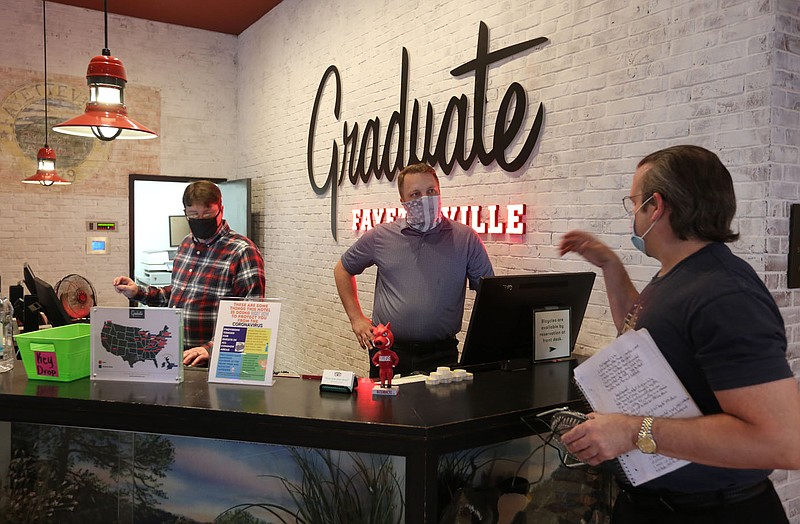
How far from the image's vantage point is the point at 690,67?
9.75 ft

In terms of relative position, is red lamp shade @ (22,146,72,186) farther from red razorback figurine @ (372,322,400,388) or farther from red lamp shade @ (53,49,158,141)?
red razorback figurine @ (372,322,400,388)

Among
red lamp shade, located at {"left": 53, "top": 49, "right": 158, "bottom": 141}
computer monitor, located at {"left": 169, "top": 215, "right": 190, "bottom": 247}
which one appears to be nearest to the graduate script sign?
red lamp shade, located at {"left": 53, "top": 49, "right": 158, "bottom": 141}

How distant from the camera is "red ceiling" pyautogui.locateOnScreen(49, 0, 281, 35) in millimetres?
7207

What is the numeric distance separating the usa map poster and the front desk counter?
0.16ft

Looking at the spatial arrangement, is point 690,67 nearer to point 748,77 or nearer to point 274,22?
point 748,77

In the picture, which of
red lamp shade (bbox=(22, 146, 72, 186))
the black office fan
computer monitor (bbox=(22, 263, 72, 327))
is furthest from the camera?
red lamp shade (bbox=(22, 146, 72, 186))

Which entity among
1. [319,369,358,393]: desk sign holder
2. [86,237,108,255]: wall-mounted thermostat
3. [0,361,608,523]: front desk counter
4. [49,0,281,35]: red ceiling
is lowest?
[0,361,608,523]: front desk counter

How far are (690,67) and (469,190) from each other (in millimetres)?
1672

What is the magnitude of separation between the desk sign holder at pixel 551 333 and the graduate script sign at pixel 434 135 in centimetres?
139

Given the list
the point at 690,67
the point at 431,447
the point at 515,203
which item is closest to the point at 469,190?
the point at 515,203

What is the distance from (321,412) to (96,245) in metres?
6.57

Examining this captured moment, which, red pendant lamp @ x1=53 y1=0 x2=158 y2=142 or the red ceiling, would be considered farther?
the red ceiling

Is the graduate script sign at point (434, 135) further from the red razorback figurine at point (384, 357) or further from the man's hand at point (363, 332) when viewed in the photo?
the red razorback figurine at point (384, 357)

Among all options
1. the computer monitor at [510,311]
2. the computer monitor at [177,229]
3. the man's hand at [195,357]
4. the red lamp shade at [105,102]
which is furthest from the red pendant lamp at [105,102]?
the computer monitor at [177,229]
